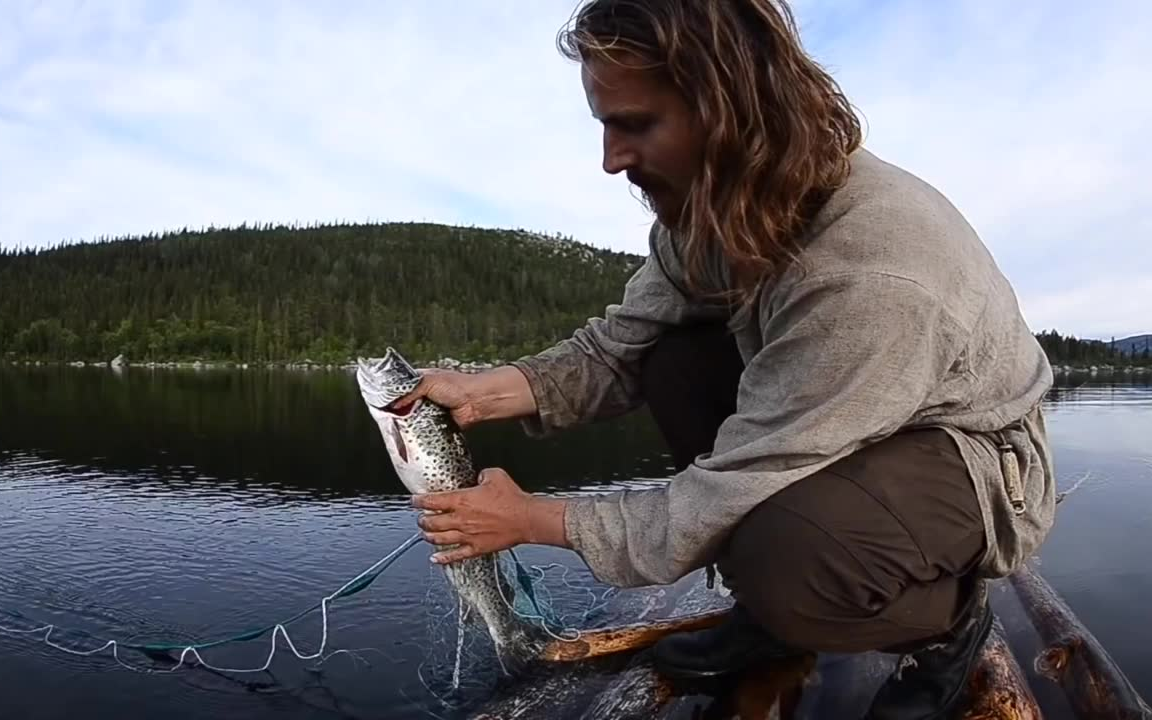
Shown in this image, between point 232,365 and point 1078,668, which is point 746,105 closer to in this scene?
point 1078,668

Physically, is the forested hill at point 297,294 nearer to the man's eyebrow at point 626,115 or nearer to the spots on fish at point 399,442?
the spots on fish at point 399,442

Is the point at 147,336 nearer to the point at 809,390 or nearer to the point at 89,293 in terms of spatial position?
the point at 89,293

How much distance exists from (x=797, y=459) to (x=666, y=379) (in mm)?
1084

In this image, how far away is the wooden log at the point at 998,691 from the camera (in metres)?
3.00

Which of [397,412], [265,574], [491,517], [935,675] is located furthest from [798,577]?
[265,574]

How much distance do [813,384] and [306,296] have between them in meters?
115

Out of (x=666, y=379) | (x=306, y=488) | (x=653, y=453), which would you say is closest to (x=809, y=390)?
(x=666, y=379)

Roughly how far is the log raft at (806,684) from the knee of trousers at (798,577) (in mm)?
635

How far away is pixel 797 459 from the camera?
2441 mm

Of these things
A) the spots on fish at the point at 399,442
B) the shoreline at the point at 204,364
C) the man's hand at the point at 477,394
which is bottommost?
the spots on fish at the point at 399,442

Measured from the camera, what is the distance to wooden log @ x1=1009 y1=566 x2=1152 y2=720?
3215mm

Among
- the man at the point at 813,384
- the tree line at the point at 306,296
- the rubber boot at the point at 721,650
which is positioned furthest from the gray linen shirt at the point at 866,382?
the tree line at the point at 306,296

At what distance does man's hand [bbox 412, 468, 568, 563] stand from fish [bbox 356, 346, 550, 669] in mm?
433

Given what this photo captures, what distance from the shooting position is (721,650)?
10.7 feet
